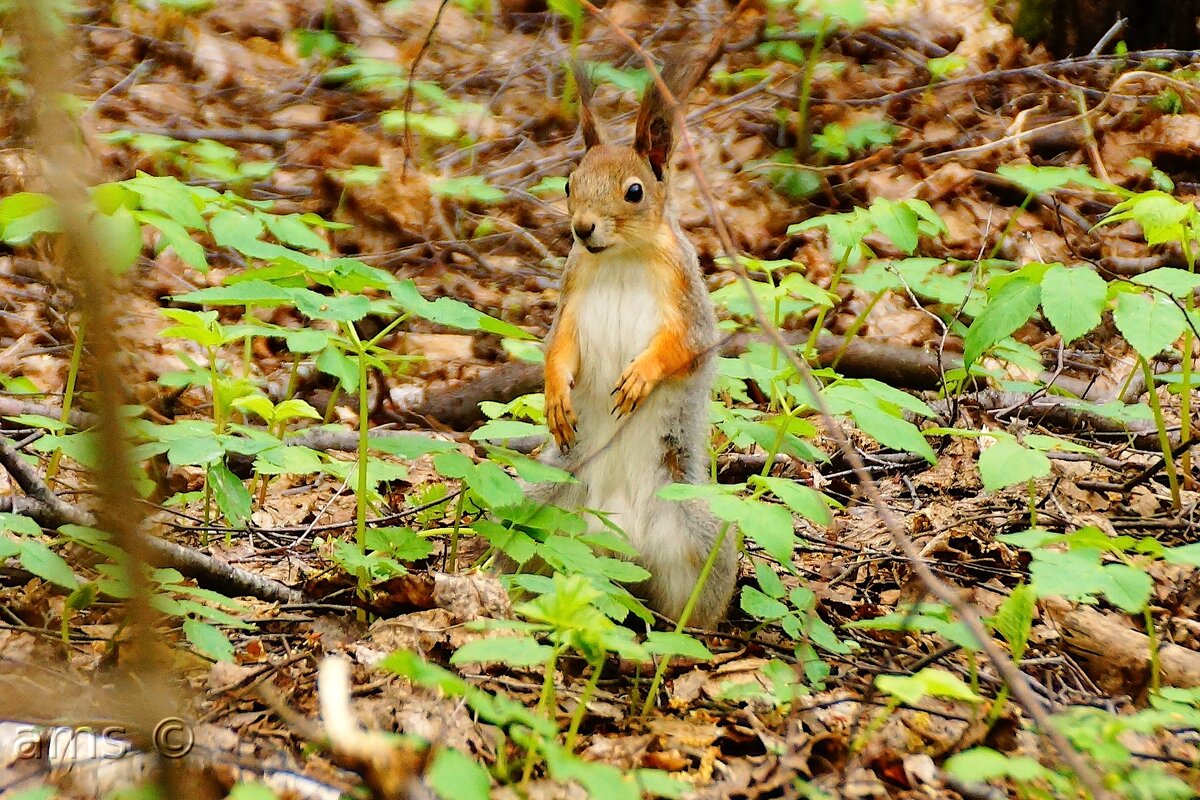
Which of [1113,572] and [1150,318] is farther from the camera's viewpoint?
[1150,318]

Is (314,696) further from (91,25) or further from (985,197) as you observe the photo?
(91,25)

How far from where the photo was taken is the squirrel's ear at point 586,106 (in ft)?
9.28

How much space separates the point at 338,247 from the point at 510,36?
336 centimetres

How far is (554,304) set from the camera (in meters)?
5.71

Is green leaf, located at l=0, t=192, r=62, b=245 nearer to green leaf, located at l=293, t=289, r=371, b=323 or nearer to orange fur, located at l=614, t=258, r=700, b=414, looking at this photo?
green leaf, located at l=293, t=289, r=371, b=323

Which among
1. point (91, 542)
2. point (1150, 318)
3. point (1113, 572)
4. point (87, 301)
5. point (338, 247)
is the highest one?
point (87, 301)

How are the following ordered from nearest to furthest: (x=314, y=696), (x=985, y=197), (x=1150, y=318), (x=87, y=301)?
1. (x=87, y=301)
2. (x=314, y=696)
3. (x=1150, y=318)
4. (x=985, y=197)

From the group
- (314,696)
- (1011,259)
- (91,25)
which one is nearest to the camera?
(314,696)

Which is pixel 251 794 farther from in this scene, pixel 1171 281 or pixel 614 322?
pixel 1171 281

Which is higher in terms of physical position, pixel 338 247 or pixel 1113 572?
pixel 1113 572

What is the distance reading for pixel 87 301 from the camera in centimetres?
74

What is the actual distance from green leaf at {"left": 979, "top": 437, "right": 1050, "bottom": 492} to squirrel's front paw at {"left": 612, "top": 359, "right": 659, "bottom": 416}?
0.94 m

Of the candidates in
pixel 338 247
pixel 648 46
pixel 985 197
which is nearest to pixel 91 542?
pixel 338 247

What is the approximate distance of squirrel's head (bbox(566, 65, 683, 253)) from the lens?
9.53ft
